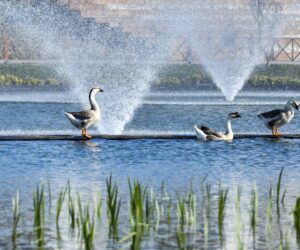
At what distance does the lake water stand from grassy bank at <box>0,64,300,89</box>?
20883 millimetres

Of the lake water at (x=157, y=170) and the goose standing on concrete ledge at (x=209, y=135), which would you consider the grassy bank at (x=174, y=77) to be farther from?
the goose standing on concrete ledge at (x=209, y=135)

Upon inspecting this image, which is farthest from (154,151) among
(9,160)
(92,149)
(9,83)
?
(9,83)

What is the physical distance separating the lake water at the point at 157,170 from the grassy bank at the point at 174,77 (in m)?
20.9

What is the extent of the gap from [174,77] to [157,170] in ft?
126

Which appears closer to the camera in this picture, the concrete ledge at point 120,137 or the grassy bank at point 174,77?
the concrete ledge at point 120,137

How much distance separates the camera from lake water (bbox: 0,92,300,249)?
1602cm

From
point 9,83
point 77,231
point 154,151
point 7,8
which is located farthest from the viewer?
point 7,8

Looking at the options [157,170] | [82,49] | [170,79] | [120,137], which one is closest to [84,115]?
[120,137]

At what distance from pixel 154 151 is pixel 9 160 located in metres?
3.23

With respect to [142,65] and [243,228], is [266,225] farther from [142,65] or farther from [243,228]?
[142,65]

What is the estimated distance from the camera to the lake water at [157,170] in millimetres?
16016

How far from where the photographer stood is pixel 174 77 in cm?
6166

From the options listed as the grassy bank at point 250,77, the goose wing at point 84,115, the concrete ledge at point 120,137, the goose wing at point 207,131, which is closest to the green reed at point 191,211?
the goose wing at point 207,131

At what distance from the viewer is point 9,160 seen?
81.4ft
